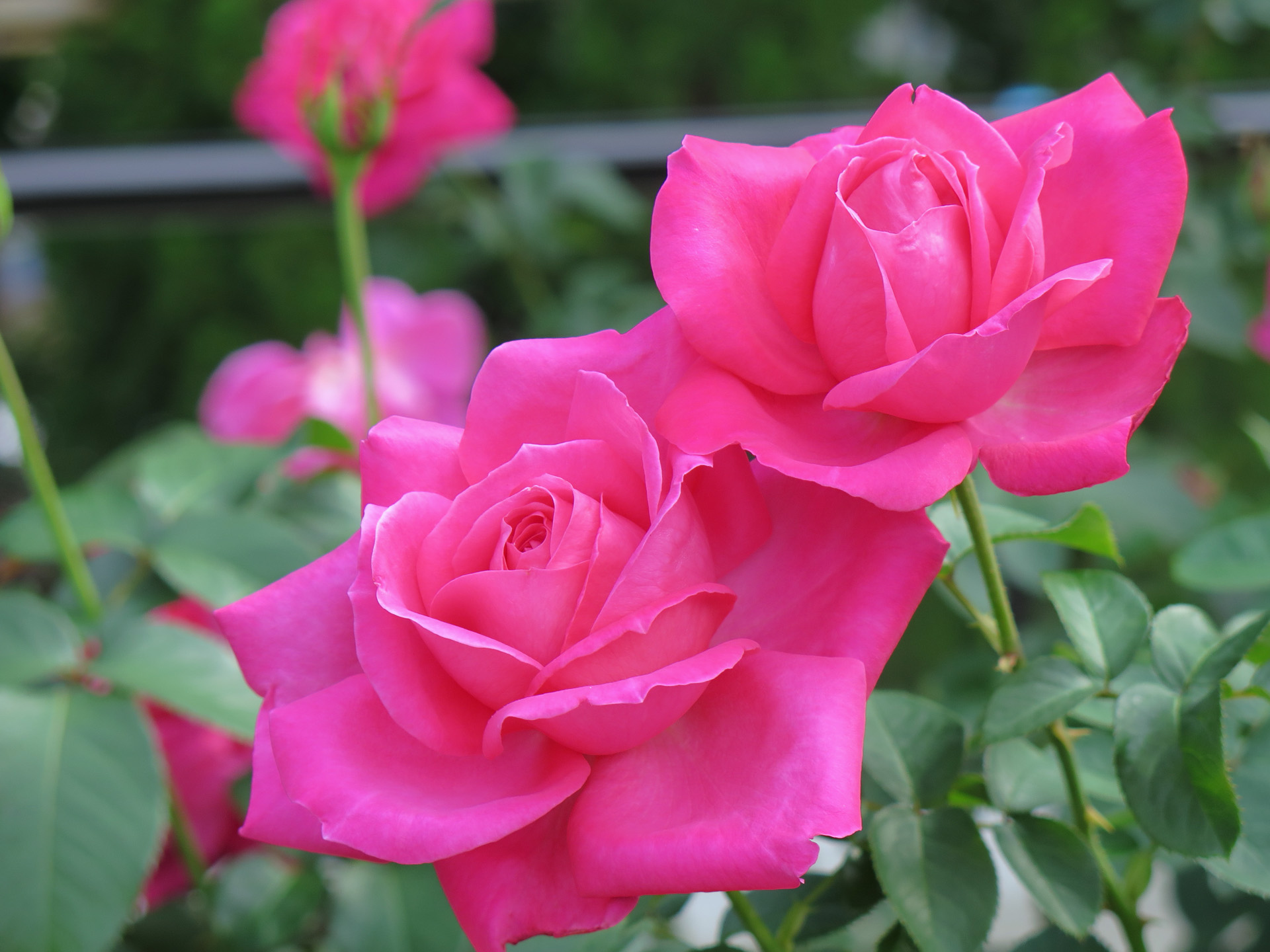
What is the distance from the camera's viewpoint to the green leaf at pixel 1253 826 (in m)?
0.27

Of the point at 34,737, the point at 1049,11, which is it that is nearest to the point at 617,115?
the point at 1049,11

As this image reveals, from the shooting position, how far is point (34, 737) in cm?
41

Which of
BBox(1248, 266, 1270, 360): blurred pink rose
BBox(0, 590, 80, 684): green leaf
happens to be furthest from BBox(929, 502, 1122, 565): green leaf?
BBox(1248, 266, 1270, 360): blurred pink rose

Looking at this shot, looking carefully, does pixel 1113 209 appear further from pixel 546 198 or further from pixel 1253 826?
pixel 546 198

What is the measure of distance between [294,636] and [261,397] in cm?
66

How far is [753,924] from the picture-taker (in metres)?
0.29

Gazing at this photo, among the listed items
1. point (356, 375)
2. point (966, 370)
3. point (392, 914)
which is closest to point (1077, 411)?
point (966, 370)

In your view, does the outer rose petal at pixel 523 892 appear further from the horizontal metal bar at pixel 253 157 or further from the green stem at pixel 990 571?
the horizontal metal bar at pixel 253 157

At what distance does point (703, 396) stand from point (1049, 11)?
286cm

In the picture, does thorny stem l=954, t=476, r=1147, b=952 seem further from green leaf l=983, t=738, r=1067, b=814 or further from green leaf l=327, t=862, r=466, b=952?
green leaf l=327, t=862, r=466, b=952

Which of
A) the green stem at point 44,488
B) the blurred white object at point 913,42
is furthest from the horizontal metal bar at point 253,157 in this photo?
the blurred white object at point 913,42

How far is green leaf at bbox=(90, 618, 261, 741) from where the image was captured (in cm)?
42

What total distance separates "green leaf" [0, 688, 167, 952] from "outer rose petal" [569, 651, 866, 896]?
24cm

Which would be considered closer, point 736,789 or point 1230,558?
point 736,789
